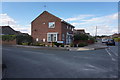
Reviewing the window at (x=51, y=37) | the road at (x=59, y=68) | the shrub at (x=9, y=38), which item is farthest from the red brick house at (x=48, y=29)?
the road at (x=59, y=68)

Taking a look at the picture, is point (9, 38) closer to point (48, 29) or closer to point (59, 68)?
point (48, 29)

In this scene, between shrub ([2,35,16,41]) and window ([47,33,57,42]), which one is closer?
shrub ([2,35,16,41])

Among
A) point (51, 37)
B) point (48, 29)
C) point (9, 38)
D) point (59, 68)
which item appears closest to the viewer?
point (59, 68)

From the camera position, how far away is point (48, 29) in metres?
25.2

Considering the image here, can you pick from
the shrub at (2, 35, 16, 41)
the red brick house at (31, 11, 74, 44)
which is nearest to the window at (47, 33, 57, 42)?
the red brick house at (31, 11, 74, 44)

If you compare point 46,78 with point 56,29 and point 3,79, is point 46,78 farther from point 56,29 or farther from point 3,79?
point 56,29

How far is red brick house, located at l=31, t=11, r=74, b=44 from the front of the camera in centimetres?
2431

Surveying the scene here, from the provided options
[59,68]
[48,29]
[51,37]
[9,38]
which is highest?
[48,29]

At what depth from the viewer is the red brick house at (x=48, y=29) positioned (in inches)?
957

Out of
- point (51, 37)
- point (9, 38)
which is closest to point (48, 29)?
point (51, 37)

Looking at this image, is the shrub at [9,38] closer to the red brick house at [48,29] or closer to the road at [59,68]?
the red brick house at [48,29]

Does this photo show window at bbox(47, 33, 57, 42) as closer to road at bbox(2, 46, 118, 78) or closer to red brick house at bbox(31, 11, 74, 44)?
red brick house at bbox(31, 11, 74, 44)

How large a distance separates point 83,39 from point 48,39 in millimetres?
8925

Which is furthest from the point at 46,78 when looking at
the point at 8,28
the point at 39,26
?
the point at 8,28
